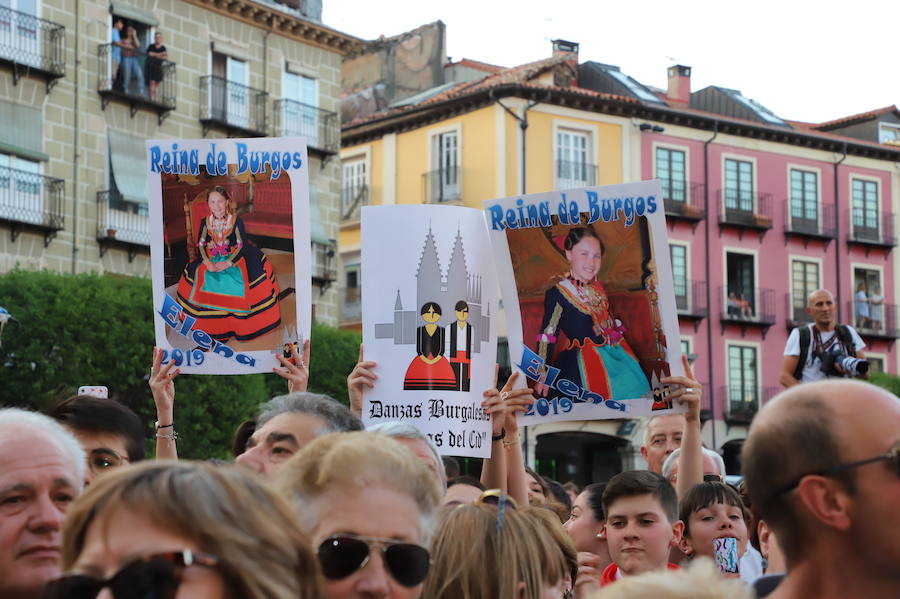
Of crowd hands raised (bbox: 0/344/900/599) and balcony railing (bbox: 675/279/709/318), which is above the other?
balcony railing (bbox: 675/279/709/318)

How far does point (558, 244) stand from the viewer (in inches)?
288

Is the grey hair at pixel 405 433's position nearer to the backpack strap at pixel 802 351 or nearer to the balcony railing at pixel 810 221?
the backpack strap at pixel 802 351

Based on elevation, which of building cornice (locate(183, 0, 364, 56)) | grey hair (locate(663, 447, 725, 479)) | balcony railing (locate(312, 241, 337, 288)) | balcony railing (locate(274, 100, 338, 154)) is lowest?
grey hair (locate(663, 447, 725, 479))

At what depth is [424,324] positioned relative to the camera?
696 centimetres

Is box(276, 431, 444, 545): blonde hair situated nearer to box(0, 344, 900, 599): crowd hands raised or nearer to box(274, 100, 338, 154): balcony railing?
box(0, 344, 900, 599): crowd hands raised

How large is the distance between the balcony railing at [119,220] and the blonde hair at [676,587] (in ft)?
93.0

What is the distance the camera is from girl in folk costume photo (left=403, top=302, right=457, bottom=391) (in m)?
Result: 6.91

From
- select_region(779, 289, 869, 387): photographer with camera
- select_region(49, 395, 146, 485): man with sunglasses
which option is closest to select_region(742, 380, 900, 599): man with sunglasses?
select_region(49, 395, 146, 485): man with sunglasses

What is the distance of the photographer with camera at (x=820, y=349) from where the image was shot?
10250 millimetres

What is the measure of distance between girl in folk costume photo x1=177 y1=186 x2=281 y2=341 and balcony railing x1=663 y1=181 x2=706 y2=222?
120ft

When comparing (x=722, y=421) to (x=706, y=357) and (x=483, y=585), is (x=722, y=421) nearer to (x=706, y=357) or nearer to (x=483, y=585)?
(x=706, y=357)

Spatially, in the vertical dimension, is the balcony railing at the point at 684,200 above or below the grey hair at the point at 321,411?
above

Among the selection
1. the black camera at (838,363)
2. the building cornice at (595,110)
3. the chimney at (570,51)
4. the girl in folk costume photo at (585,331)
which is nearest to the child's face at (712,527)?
the girl in folk costume photo at (585,331)

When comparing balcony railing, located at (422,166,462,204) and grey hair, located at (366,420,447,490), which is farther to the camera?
balcony railing, located at (422,166,462,204)
